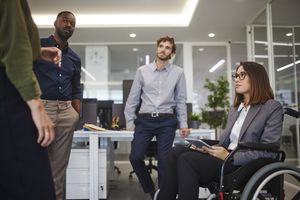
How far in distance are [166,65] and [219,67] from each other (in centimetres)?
474

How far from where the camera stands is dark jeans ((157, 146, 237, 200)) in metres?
1.67

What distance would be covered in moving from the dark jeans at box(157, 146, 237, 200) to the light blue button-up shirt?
811mm

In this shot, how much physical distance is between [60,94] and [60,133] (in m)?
0.26

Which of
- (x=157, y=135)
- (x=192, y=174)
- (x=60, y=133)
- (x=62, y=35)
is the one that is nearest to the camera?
(x=192, y=174)

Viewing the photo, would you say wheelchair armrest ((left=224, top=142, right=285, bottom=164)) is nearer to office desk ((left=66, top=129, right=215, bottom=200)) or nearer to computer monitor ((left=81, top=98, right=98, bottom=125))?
office desk ((left=66, top=129, right=215, bottom=200))

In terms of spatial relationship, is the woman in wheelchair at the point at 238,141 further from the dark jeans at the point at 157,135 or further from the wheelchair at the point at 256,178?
the dark jeans at the point at 157,135

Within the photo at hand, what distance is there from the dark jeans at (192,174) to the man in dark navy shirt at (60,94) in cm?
74

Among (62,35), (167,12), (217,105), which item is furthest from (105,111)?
(217,105)

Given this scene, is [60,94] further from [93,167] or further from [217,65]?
[217,65]

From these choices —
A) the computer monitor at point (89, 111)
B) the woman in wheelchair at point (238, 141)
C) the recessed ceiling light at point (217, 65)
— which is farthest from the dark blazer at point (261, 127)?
the recessed ceiling light at point (217, 65)

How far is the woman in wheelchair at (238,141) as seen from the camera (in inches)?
66.4

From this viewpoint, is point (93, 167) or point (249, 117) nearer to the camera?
point (249, 117)

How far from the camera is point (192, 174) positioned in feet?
5.58

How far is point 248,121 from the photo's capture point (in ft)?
5.94
